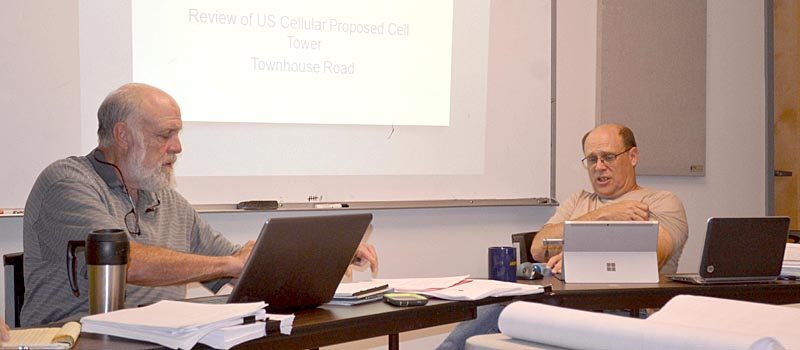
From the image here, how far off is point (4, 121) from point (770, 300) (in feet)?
9.05

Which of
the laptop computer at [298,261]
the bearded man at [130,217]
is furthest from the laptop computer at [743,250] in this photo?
the laptop computer at [298,261]

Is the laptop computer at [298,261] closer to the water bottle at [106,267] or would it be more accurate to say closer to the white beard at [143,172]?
the water bottle at [106,267]

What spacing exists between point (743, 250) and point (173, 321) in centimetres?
192

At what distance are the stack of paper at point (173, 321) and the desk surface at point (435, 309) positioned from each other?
2cm

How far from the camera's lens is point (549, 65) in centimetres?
486

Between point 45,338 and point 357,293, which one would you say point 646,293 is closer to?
point 357,293

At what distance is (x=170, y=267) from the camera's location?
2.49 meters

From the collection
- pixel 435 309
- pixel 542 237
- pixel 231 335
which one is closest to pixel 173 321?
pixel 231 335

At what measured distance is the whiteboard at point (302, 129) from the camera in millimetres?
3594

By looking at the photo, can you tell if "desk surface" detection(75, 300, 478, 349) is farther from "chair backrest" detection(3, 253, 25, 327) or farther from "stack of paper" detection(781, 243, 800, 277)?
"stack of paper" detection(781, 243, 800, 277)

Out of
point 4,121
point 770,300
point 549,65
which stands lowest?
point 770,300

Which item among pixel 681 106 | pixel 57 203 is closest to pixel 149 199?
pixel 57 203

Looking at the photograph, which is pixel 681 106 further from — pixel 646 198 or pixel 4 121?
pixel 4 121

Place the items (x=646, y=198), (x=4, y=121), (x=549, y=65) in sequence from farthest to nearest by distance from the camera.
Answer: (x=549, y=65) → (x=646, y=198) → (x=4, y=121)
